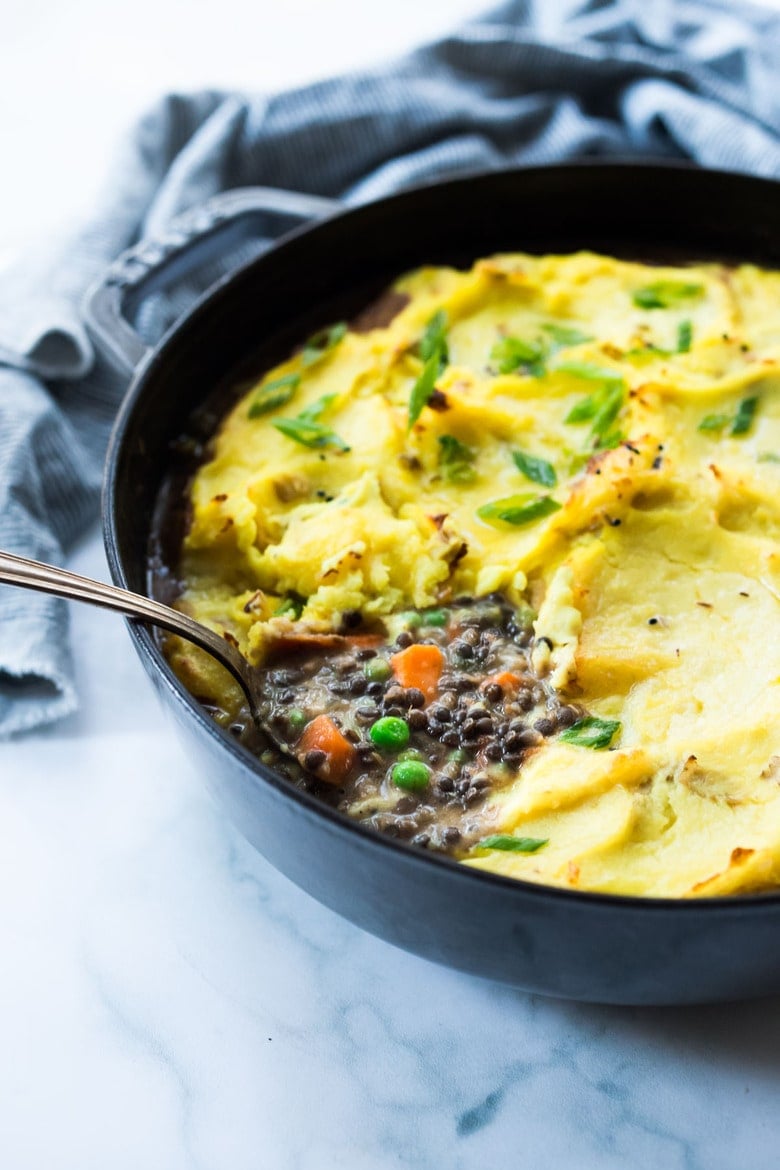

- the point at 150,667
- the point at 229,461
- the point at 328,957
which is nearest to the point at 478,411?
the point at 229,461

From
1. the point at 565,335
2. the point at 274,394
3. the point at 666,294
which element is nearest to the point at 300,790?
the point at 274,394

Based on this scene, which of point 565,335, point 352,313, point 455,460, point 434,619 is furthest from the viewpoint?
point 352,313

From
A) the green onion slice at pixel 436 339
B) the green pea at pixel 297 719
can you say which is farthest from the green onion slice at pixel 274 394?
the green pea at pixel 297 719

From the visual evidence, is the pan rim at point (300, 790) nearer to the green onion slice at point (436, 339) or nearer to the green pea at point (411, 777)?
the green pea at point (411, 777)

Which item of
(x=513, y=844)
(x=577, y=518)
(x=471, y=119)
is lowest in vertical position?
(x=513, y=844)

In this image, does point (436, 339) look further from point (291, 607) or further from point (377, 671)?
point (377, 671)

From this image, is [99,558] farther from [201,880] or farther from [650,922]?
[650,922]

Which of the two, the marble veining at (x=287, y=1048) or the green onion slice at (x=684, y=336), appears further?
the green onion slice at (x=684, y=336)
